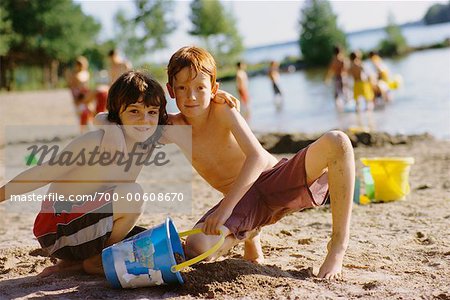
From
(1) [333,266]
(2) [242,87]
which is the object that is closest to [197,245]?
(1) [333,266]

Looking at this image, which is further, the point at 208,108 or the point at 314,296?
the point at 208,108

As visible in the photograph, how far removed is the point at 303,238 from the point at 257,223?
70cm

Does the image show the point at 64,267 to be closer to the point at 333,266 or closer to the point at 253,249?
the point at 253,249

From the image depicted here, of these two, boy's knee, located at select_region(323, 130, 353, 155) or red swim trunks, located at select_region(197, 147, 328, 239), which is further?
red swim trunks, located at select_region(197, 147, 328, 239)

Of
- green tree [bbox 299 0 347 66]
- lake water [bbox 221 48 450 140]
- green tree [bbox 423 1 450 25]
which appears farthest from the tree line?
green tree [bbox 423 1 450 25]

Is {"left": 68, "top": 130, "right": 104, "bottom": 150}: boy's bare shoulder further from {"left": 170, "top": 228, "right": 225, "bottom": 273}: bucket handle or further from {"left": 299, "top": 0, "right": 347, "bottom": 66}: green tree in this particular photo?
{"left": 299, "top": 0, "right": 347, "bottom": 66}: green tree

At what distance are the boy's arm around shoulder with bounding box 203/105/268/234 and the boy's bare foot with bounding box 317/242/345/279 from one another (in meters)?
0.48

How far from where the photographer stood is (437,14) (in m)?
92.8

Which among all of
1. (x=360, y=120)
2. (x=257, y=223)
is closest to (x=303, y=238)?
(x=257, y=223)

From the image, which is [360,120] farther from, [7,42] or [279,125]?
[7,42]

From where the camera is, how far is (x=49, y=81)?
35.8 metres

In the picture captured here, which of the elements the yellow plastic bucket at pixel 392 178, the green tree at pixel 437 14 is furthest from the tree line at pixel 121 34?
the green tree at pixel 437 14

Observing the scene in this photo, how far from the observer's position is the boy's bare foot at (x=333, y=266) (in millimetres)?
2594

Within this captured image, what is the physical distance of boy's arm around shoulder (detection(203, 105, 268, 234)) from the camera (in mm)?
2551
